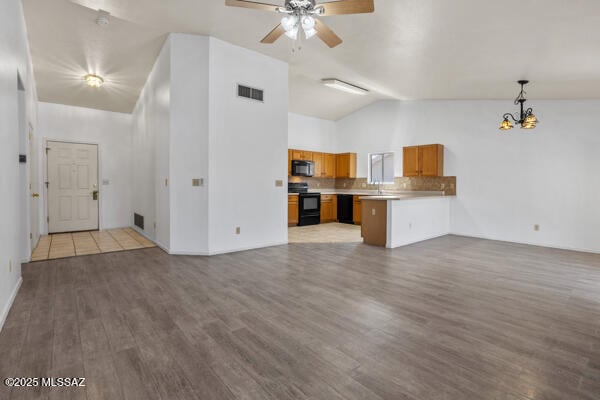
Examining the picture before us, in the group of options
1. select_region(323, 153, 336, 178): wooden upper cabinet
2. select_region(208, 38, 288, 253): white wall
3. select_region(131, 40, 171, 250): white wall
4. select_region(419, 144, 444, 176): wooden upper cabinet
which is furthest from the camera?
select_region(323, 153, 336, 178): wooden upper cabinet

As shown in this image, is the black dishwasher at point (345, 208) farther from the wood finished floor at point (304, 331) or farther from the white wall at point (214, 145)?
the wood finished floor at point (304, 331)

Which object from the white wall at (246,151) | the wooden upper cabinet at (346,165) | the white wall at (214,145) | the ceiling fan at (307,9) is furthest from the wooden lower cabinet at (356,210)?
the ceiling fan at (307,9)

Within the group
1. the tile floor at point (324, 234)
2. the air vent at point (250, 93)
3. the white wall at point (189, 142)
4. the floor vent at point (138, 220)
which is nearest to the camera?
the white wall at point (189, 142)

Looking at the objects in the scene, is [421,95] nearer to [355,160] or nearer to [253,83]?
[355,160]

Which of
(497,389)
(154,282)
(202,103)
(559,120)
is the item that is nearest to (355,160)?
(559,120)

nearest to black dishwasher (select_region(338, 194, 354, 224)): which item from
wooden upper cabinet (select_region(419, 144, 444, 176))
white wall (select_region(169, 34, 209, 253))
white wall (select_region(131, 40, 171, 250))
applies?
wooden upper cabinet (select_region(419, 144, 444, 176))

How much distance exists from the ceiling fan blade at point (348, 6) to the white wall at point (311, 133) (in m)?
6.02

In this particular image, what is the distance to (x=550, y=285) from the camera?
3482 millimetres

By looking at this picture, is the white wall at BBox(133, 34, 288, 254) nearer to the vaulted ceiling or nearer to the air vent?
the air vent

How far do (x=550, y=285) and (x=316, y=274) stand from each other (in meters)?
2.73

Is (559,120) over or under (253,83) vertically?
under

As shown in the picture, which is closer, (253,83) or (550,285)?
(550,285)

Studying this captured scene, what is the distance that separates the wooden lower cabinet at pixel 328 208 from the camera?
8930 millimetres

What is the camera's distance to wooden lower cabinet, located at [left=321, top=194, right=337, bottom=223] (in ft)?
29.3
